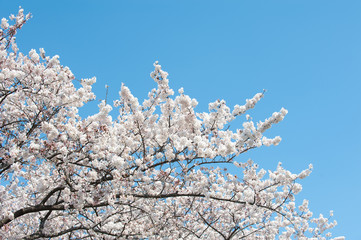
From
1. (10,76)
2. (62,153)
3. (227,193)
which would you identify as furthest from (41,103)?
(227,193)

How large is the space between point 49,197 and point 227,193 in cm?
445

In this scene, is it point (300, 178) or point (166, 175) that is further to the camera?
point (300, 178)

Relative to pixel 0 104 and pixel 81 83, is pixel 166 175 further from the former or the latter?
pixel 0 104

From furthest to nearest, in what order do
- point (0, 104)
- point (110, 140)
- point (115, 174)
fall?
point (0, 104)
point (110, 140)
point (115, 174)

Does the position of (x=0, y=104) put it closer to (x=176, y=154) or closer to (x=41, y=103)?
(x=41, y=103)

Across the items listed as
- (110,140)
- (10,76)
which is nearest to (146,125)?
(110,140)

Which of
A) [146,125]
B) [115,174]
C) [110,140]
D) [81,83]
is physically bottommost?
[115,174]

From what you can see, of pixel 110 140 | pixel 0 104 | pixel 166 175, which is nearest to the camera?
pixel 166 175

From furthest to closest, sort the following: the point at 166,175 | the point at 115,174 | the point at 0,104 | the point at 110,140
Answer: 1. the point at 0,104
2. the point at 110,140
3. the point at 166,175
4. the point at 115,174

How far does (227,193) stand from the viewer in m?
8.38

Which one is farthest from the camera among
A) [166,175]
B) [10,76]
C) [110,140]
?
[10,76]

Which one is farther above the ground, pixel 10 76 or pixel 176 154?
pixel 10 76

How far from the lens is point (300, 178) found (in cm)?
723

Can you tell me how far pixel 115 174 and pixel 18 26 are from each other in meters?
5.01
